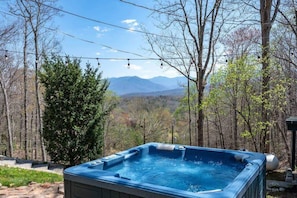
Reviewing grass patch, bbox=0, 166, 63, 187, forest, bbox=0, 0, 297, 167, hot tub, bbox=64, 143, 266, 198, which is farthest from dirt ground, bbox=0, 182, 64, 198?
forest, bbox=0, 0, 297, 167

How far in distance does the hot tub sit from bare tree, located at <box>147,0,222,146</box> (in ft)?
8.40

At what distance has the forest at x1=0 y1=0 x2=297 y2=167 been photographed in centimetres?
579

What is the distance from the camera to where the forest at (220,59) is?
5785 millimetres

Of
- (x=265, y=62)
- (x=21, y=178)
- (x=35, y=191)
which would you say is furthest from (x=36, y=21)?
(x=265, y=62)

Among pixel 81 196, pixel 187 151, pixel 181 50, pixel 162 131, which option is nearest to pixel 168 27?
pixel 181 50

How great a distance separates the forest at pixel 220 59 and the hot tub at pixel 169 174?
1.91 meters

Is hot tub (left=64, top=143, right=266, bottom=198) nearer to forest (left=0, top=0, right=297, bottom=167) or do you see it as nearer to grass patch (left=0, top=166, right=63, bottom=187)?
grass patch (left=0, top=166, right=63, bottom=187)

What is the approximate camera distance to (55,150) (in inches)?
248

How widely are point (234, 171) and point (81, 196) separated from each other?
2425mm

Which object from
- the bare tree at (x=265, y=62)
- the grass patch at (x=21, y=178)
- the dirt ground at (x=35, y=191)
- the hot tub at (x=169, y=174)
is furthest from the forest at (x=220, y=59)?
the dirt ground at (x=35, y=191)

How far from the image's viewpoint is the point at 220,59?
7957 millimetres

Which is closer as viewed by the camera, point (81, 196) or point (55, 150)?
point (81, 196)

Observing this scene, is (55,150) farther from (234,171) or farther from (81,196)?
(234,171)

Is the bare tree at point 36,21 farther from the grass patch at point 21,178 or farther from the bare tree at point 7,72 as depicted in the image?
the grass patch at point 21,178
